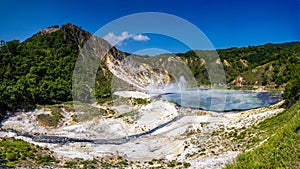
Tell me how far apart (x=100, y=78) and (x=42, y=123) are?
1259 inches

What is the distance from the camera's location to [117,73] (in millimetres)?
72750

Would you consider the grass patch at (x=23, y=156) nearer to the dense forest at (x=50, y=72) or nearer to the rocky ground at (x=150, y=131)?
the rocky ground at (x=150, y=131)

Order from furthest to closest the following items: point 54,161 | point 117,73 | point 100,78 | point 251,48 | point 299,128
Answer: point 251,48, point 117,73, point 100,78, point 54,161, point 299,128

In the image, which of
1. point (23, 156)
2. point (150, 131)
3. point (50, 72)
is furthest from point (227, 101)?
point (23, 156)

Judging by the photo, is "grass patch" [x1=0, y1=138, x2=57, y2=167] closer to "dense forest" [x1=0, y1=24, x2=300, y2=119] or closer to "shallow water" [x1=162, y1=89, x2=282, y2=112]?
"dense forest" [x1=0, y1=24, x2=300, y2=119]

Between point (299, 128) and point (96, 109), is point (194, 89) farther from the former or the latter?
point (299, 128)

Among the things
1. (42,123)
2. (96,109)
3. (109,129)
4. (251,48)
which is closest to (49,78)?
(96,109)

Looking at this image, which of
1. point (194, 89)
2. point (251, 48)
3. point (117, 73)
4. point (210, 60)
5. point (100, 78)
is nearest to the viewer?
point (100, 78)

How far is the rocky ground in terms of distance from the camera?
18844 millimetres

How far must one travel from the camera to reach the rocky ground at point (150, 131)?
61.8 ft

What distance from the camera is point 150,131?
3056cm

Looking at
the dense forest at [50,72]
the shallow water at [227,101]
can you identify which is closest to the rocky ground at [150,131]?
the dense forest at [50,72]

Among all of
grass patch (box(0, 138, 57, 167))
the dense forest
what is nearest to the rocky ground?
grass patch (box(0, 138, 57, 167))

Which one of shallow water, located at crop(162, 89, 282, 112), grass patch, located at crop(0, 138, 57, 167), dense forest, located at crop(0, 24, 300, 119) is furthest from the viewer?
shallow water, located at crop(162, 89, 282, 112)
